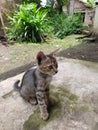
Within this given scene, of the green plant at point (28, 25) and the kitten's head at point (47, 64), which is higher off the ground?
the kitten's head at point (47, 64)

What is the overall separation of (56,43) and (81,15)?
4075 millimetres

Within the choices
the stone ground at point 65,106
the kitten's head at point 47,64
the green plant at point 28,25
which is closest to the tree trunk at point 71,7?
the green plant at point 28,25

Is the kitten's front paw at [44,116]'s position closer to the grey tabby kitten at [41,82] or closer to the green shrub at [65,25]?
the grey tabby kitten at [41,82]

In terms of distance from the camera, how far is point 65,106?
9.59ft

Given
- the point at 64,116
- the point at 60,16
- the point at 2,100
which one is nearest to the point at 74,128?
the point at 64,116

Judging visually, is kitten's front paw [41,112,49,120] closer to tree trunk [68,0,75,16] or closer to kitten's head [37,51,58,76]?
kitten's head [37,51,58,76]

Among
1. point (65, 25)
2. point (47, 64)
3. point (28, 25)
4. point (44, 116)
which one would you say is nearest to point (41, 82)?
point (47, 64)

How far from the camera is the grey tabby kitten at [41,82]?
2549 millimetres

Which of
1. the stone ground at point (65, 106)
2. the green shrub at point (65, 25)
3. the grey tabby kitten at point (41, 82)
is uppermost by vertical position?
the grey tabby kitten at point (41, 82)

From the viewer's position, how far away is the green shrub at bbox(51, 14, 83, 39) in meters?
10.3

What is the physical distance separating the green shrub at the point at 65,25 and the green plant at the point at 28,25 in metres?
1.46

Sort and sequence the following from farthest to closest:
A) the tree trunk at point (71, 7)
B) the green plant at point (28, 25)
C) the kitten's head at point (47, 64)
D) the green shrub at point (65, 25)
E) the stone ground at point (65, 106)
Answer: the tree trunk at point (71, 7) → the green shrub at point (65, 25) → the green plant at point (28, 25) → the stone ground at point (65, 106) → the kitten's head at point (47, 64)

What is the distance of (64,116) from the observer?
277 centimetres

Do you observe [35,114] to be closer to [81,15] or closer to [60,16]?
[60,16]
